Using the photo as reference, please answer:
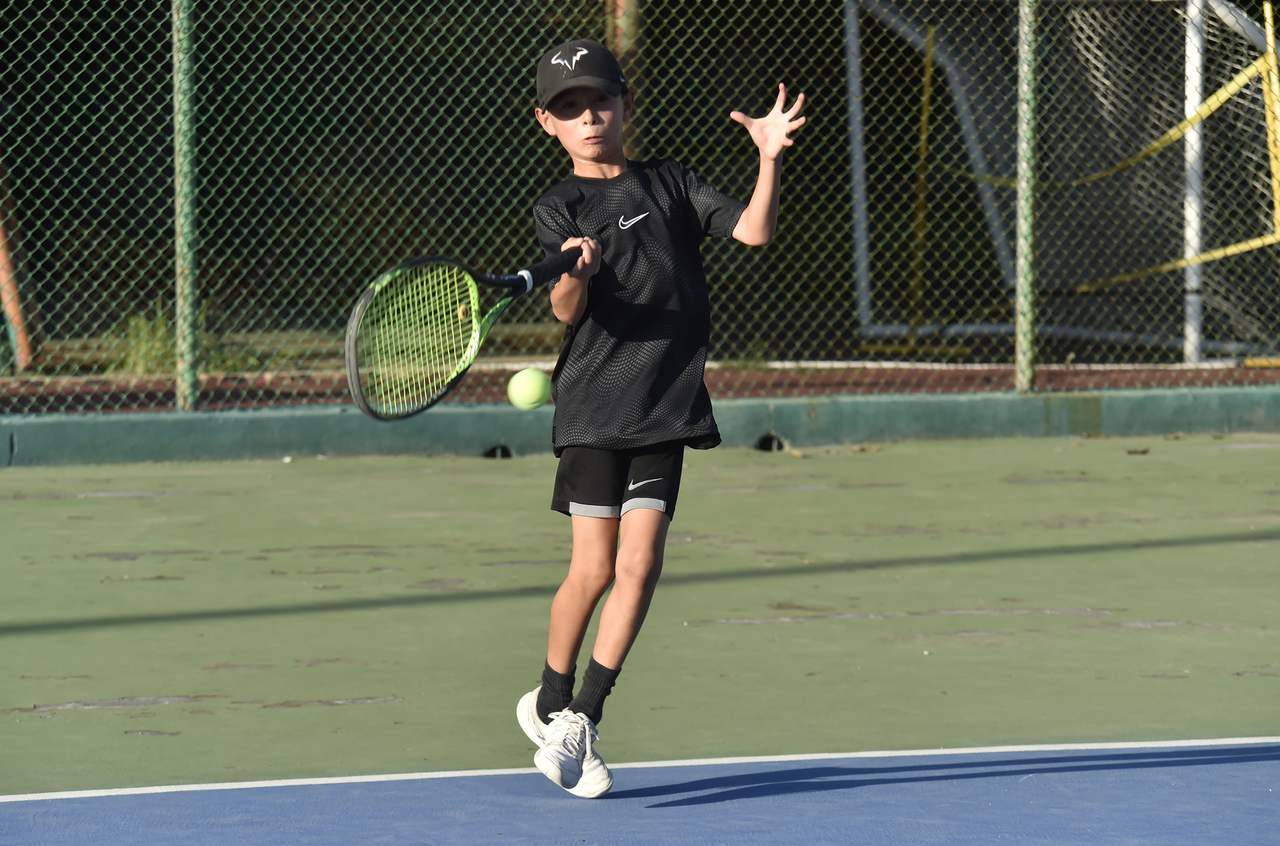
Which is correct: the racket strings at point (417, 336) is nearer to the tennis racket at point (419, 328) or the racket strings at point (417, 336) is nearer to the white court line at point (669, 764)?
the tennis racket at point (419, 328)

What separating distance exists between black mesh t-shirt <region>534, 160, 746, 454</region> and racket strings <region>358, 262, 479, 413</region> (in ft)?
0.84

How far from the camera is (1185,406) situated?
10.0 m

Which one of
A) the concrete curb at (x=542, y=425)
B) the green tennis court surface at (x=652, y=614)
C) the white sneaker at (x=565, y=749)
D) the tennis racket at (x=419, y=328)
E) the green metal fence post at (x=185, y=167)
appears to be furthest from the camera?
the concrete curb at (x=542, y=425)

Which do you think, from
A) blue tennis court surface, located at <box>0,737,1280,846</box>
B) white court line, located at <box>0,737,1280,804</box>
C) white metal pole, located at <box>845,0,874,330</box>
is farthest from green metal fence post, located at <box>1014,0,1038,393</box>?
blue tennis court surface, located at <box>0,737,1280,846</box>

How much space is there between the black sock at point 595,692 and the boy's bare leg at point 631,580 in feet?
0.06

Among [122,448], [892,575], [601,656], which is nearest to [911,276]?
[122,448]

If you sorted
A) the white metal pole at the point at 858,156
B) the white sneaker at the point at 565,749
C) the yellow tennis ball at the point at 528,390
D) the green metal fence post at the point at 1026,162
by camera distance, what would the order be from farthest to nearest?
1. the white metal pole at the point at 858,156
2. the green metal fence post at the point at 1026,162
3. the yellow tennis ball at the point at 528,390
4. the white sneaker at the point at 565,749

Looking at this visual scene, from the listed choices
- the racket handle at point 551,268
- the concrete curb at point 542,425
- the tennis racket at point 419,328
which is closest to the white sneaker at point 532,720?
the tennis racket at point 419,328

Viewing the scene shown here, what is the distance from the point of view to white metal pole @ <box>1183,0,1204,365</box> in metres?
11.3

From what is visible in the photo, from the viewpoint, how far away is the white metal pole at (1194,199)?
1127 centimetres

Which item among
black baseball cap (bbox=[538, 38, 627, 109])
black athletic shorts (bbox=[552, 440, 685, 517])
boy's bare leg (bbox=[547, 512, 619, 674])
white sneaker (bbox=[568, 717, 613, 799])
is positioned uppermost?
black baseball cap (bbox=[538, 38, 627, 109])

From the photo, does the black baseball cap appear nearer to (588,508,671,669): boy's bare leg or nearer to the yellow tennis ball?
the yellow tennis ball

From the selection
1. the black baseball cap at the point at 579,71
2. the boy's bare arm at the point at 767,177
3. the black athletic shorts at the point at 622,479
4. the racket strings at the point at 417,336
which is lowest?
the black athletic shorts at the point at 622,479

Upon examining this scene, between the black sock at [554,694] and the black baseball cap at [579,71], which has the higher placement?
the black baseball cap at [579,71]
